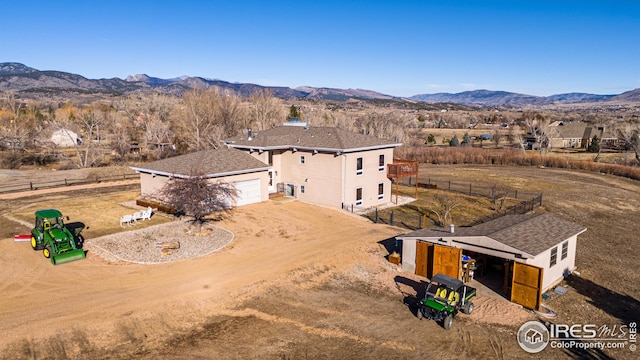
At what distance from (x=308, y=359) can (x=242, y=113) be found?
6270cm

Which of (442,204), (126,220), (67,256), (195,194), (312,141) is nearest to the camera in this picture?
(67,256)

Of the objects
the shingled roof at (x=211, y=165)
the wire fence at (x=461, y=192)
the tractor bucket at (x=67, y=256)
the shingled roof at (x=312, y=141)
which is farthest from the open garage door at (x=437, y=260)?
the tractor bucket at (x=67, y=256)

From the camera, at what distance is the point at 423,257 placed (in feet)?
65.8

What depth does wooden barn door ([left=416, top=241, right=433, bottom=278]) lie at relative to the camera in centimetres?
1991

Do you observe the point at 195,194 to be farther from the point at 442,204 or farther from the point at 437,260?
A: the point at 442,204

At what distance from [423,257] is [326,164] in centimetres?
1491

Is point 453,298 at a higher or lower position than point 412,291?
higher

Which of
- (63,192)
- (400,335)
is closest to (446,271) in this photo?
(400,335)

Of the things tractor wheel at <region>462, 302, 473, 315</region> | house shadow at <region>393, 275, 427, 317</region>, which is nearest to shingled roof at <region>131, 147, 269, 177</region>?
house shadow at <region>393, 275, 427, 317</region>

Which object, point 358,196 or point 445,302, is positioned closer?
point 445,302

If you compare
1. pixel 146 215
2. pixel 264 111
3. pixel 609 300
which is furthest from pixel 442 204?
pixel 264 111

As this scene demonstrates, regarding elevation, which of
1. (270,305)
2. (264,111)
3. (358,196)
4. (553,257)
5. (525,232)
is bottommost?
(270,305)

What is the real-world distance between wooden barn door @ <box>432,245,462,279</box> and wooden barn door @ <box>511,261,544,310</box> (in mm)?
2411

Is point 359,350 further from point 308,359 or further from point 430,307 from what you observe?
point 430,307
